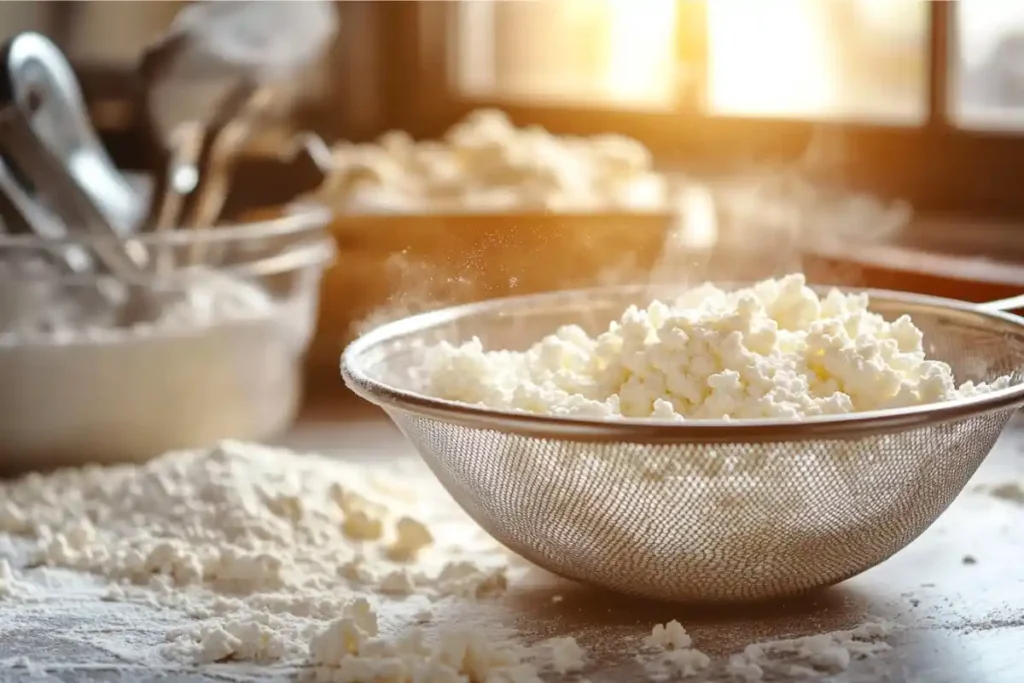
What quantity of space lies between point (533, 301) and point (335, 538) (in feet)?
0.74

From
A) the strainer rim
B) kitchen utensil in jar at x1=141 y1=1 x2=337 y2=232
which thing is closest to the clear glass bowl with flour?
kitchen utensil in jar at x1=141 y1=1 x2=337 y2=232

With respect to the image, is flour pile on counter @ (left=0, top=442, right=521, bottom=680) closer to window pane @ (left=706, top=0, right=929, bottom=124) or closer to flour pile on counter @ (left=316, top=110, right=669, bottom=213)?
flour pile on counter @ (left=316, top=110, right=669, bottom=213)

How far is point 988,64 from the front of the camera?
57.9 inches

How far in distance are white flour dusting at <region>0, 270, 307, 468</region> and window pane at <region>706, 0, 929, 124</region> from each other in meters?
0.83

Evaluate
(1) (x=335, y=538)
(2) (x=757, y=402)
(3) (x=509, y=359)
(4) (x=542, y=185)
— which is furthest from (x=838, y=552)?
(4) (x=542, y=185)

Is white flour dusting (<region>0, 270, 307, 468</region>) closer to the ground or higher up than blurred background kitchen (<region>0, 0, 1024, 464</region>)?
closer to the ground

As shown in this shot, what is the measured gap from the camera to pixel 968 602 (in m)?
0.82

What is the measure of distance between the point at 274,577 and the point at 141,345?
34 cm

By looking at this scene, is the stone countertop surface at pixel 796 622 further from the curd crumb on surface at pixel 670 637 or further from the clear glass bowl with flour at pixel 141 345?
the clear glass bowl with flour at pixel 141 345

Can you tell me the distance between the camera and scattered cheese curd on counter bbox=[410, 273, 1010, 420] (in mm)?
729

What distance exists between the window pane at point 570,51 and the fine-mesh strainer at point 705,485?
1.12 meters

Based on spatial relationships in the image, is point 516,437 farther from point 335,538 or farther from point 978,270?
point 978,270

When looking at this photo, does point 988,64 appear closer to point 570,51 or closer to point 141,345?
point 570,51

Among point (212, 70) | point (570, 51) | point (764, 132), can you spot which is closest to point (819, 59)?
point (764, 132)
